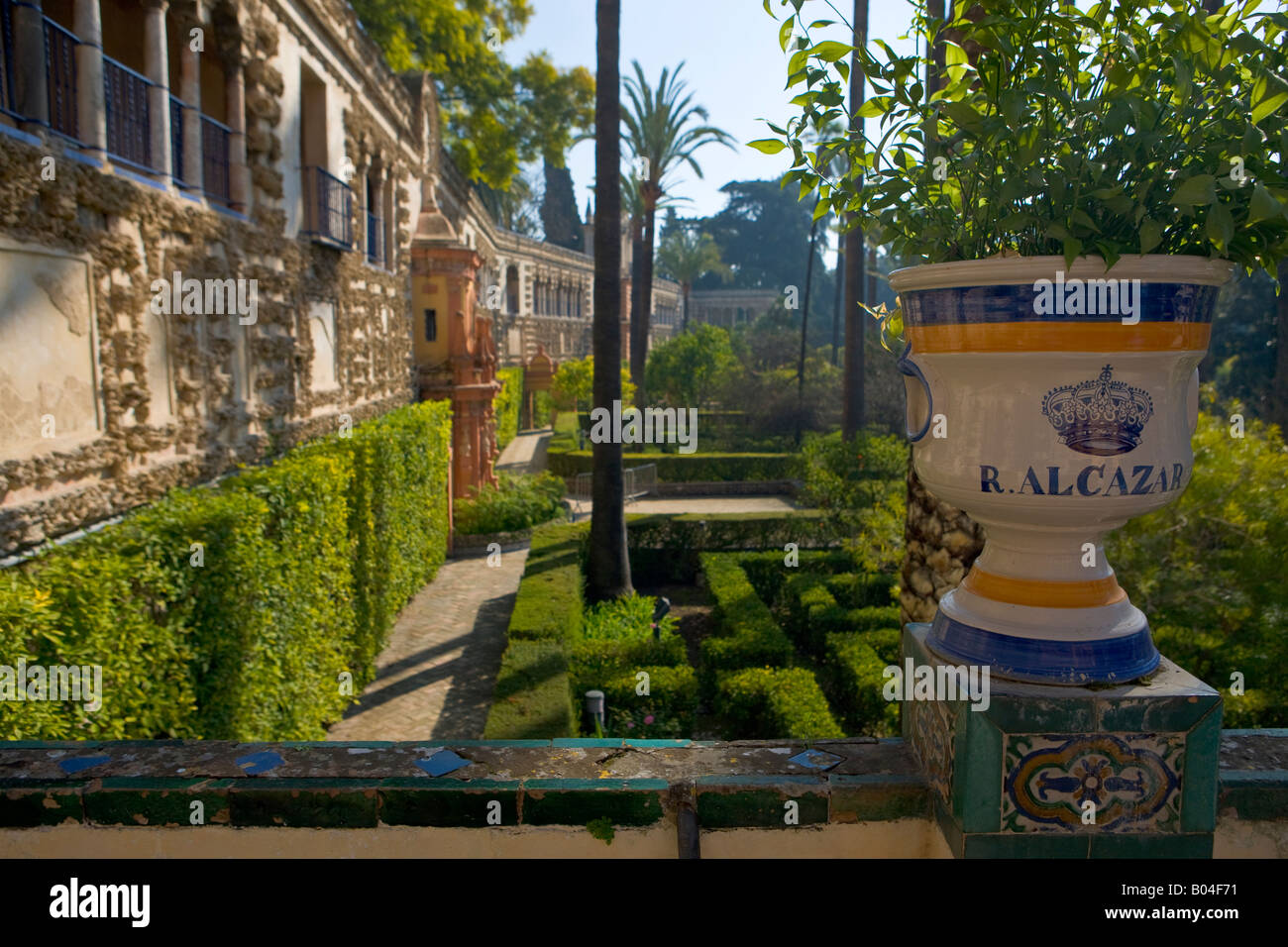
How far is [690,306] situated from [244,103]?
65.1 meters

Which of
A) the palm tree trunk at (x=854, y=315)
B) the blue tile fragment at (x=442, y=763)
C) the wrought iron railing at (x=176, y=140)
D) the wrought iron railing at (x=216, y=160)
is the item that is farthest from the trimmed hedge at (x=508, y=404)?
the blue tile fragment at (x=442, y=763)

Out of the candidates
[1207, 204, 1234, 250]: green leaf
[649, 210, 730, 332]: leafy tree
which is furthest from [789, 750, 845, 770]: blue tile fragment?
[649, 210, 730, 332]: leafy tree

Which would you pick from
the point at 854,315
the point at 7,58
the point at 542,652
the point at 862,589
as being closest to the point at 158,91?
the point at 7,58

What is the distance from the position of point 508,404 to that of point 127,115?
90.1 ft

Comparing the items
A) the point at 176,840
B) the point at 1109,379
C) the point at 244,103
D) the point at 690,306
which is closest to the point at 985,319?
the point at 1109,379

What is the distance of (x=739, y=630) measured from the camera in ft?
33.5

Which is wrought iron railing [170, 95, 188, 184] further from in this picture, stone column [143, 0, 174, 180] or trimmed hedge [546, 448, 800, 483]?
trimmed hedge [546, 448, 800, 483]

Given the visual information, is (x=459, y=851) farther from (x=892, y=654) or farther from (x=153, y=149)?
(x=892, y=654)

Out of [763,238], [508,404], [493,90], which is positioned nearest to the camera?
[493,90]

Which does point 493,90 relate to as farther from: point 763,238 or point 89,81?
point 763,238

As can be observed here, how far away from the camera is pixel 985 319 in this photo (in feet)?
6.54

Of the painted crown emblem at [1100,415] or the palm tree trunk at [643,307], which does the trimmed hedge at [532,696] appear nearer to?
the painted crown emblem at [1100,415]

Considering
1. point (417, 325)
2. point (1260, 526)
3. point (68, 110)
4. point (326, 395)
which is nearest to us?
point (68, 110)

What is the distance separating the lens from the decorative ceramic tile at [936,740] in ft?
6.93
